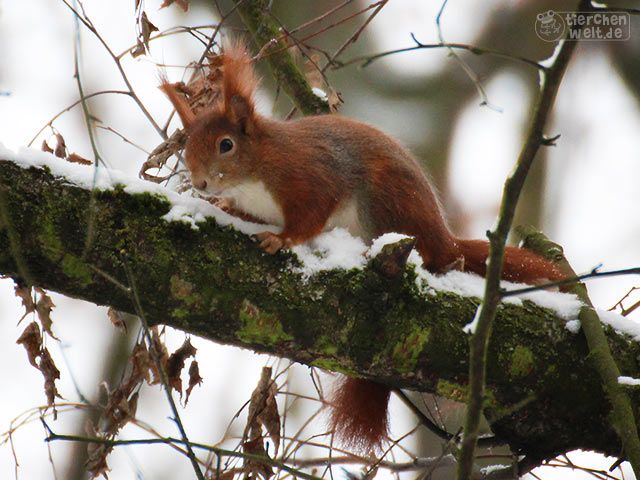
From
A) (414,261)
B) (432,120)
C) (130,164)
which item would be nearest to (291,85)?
(414,261)

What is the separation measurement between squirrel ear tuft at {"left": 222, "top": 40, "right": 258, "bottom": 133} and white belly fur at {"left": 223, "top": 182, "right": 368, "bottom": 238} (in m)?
0.23

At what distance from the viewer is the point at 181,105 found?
258 cm

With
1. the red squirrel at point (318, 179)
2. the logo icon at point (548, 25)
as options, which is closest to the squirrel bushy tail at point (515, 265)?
the red squirrel at point (318, 179)

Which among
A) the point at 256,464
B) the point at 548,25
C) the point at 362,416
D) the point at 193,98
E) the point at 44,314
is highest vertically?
the point at 548,25

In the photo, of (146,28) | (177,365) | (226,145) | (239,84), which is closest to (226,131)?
(226,145)

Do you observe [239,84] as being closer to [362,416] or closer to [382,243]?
[382,243]

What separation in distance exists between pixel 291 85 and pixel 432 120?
6.79 ft

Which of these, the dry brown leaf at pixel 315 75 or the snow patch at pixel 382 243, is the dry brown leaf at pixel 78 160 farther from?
the snow patch at pixel 382 243

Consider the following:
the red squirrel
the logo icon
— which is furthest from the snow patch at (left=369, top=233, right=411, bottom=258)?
the logo icon

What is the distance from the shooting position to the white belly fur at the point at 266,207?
2445mm

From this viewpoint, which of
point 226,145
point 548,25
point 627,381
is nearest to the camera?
point 627,381

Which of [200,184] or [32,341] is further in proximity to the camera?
[200,184]

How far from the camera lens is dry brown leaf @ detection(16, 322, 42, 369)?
6.16ft

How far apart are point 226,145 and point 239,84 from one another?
0.72 feet
